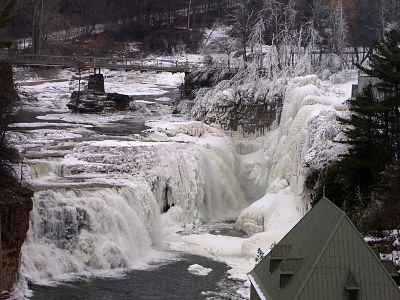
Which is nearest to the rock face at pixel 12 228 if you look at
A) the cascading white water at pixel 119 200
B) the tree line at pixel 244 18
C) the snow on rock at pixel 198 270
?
the cascading white water at pixel 119 200

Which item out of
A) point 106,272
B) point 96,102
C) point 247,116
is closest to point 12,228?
point 106,272

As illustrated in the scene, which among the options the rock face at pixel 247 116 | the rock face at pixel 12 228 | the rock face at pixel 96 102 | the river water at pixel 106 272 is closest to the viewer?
the rock face at pixel 12 228

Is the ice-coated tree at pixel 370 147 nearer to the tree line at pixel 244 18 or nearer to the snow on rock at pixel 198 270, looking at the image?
the snow on rock at pixel 198 270

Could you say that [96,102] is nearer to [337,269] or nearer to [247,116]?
[247,116]

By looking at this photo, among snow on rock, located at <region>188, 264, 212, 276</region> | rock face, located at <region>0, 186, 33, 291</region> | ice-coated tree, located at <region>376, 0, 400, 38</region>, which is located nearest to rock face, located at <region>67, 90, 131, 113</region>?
ice-coated tree, located at <region>376, 0, 400, 38</region>

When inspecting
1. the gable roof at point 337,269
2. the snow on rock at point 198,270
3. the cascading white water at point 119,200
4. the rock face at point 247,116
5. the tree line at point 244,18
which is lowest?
the snow on rock at point 198,270

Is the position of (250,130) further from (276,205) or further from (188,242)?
(188,242)

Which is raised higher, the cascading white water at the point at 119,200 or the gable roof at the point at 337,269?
the gable roof at the point at 337,269

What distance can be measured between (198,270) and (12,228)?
7481 millimetres

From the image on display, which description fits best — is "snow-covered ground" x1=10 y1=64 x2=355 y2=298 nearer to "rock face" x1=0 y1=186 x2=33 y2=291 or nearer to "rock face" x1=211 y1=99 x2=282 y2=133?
"rock face" x1=211 y1=99 x2=282 y2=133

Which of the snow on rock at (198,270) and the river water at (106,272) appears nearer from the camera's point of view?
the river water at (106,272)

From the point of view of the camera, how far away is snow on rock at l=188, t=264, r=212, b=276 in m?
27.0

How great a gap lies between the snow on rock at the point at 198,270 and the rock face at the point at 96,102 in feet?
89.3

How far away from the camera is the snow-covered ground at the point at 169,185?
27.7 metres
